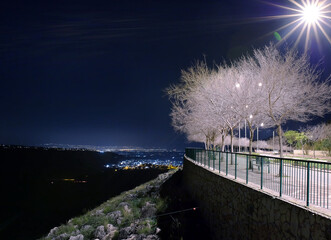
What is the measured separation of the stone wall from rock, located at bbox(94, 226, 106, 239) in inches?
218

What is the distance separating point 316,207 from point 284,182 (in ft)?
5.06

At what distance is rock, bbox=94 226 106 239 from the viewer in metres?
14.2

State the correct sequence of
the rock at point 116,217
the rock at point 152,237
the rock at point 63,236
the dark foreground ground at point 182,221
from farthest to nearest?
the rock at point 116,217
the rock at point 63,236
the dark foreground ground at point 182,221
the rock at point 152,237

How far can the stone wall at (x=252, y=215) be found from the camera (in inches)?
215

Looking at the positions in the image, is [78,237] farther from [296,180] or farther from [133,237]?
[296,180]

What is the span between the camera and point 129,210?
1739cm

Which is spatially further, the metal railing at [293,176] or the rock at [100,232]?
the rock at [100,232]

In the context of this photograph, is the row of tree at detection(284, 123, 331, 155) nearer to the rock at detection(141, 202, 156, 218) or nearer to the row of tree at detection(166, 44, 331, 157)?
the row of tree at detection(166, 44, 331, 157)

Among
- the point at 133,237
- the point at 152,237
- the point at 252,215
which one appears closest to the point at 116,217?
the point at 133,237

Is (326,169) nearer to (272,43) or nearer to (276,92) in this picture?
(276,92)

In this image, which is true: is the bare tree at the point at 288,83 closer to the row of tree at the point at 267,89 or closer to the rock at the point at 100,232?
the row of tree at the point at 267,89

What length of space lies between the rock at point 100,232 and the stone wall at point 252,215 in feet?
18.1

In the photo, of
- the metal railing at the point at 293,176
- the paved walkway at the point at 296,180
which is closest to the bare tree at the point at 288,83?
the metal railing at the point at 293,176

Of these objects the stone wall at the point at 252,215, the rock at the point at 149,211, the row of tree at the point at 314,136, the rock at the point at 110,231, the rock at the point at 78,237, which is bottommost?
the rock at the point at 78,237
